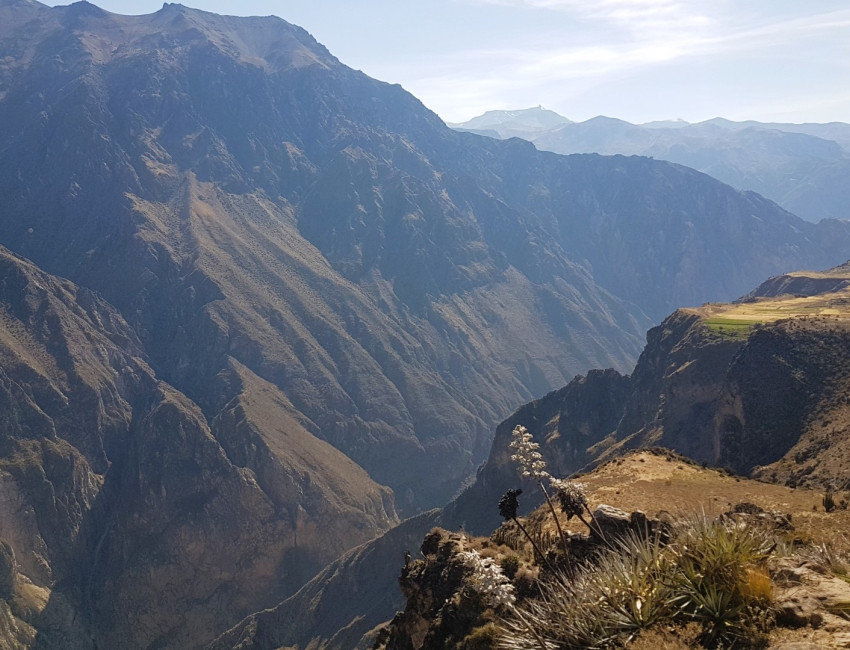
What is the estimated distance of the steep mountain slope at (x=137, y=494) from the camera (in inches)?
4749

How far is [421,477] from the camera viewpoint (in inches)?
6939

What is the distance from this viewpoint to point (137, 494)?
13725cm

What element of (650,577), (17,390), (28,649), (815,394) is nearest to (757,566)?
(650,577)

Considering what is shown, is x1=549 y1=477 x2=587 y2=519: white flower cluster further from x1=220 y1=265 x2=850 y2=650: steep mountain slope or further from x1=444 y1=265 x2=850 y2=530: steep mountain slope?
x1=444 y1=265 x2=850 y2=530: steep mountain slope

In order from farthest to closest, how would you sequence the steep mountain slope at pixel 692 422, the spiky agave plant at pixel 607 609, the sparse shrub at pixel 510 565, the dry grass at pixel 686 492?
the steep mountain slope at pixel 692 422, the dry grass at pixel 686 492, the sparse shrub at pixel 510 565, the spiky agave plant at pixel 607 609

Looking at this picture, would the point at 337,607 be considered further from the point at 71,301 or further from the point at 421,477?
the point at 71,301

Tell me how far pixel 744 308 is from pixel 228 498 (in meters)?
102

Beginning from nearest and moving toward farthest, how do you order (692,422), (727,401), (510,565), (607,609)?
(607,609)
(510,565)
(727,401)
(692,422)

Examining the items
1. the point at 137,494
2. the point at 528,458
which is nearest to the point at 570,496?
the point at 528,458

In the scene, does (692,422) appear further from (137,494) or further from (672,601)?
(137,494)

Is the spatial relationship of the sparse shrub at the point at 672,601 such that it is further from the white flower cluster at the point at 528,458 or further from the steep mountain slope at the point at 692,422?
the steep mountain slope at the point at 692,422

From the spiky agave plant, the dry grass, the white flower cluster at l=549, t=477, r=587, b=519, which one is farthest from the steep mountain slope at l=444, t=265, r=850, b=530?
the spiky agave plant

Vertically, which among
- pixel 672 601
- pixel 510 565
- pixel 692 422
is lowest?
pixel 692 422

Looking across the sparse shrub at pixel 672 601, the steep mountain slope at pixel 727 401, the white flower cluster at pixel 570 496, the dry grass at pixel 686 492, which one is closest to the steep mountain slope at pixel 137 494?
the steep mountain slope at pixel 727 401
